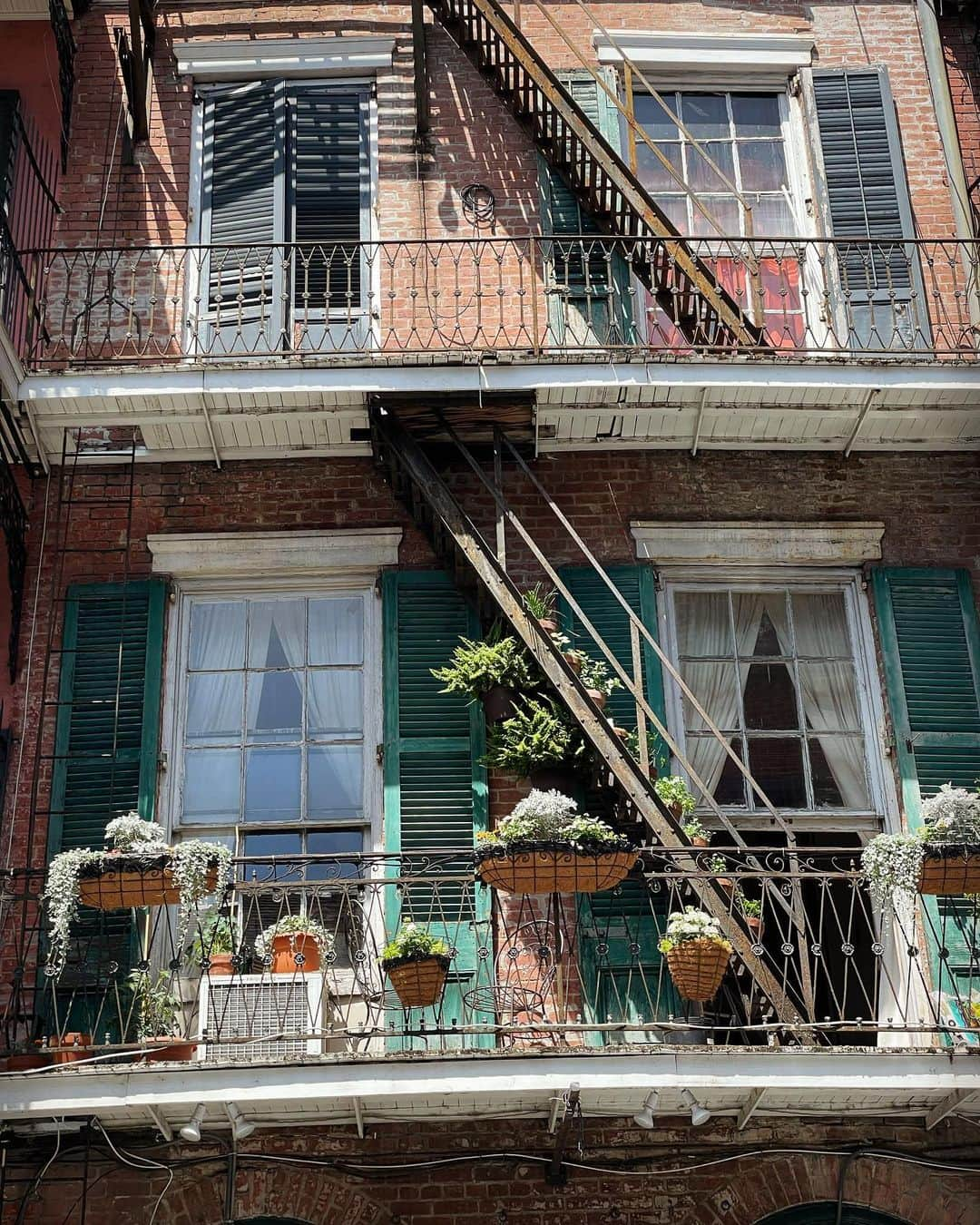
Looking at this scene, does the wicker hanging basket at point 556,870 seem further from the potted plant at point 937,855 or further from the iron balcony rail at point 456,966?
the potted plant at point 937,855

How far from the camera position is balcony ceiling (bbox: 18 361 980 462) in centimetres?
1010

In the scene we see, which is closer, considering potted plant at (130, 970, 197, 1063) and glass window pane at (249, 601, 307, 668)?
potted plant at (130, 970, 197, 1063)

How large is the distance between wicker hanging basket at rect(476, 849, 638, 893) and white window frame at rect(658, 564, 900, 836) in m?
1.61

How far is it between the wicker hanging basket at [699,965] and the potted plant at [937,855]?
0.91m

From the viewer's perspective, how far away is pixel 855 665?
10555mm

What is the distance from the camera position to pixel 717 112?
12148 mm

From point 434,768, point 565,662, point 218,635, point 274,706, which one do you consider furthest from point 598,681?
point 218,635

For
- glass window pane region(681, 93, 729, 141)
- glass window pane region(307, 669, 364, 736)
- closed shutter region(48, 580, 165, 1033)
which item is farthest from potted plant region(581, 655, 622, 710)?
glass window pane region(681, 93, 729, 141)

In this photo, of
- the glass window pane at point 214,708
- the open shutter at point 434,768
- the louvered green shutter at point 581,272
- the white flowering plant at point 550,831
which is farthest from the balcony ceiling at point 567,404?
the white flowering plant at point 550,831

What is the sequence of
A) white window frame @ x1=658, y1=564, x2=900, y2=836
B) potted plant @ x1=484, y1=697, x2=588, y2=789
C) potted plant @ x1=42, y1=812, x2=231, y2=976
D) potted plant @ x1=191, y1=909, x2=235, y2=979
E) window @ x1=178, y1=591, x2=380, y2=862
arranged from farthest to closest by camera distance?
white window frame @ x1=658, y1=564, x2=900, y2=836, window @ x1=178, y1=591, x2=380, y2=862, potted plant @ x1=484, y1=697, x2=588, y2=789, potted plant @ x1=191, y1=909, x2=235, y2=979, potted plant @ x1=42, y1=812, x2=231, y2=976

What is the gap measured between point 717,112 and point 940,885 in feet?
19.5

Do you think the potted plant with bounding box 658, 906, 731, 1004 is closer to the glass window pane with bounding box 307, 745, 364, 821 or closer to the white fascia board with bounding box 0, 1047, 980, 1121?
the white fascia board with bounding box 0, 1047, 980, 1121

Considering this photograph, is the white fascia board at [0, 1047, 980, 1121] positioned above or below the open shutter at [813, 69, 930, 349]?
below

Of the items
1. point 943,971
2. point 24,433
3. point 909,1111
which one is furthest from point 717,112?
point 909,1111
